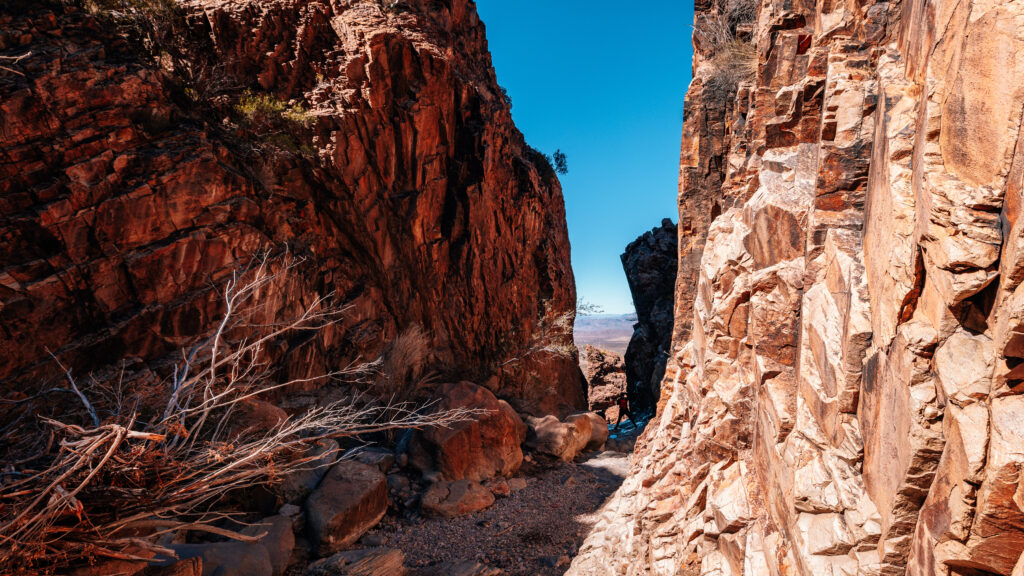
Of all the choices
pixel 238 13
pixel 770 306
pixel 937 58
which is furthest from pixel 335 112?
pixel 937 58

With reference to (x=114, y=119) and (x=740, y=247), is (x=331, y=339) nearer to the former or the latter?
(x=114, y=119)

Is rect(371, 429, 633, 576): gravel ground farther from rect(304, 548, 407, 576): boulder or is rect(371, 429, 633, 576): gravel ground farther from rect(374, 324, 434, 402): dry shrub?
rect(374, 324, 434, 402): dry shrub

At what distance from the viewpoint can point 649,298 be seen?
23.7 m

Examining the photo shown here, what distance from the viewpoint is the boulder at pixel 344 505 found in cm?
831

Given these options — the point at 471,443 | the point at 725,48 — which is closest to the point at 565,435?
the point at 471,443

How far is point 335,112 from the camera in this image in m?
13.1

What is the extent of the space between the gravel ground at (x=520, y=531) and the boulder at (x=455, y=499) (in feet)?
0.61

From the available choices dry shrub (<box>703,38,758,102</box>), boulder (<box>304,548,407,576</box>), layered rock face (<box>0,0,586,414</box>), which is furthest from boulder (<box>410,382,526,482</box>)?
dry shrub (<box>703,38,758,102</box>)

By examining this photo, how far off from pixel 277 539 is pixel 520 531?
189 inches

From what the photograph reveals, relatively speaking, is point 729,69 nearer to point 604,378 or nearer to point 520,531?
point 520,531

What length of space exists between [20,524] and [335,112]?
12.2 metres

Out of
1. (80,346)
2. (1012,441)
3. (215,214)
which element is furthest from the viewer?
(215,214)

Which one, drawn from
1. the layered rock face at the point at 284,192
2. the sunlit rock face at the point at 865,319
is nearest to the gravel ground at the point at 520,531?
the sunlit rock face at the point at 865,319

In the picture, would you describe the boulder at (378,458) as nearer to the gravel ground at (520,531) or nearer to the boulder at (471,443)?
the boulder at (471,443)
